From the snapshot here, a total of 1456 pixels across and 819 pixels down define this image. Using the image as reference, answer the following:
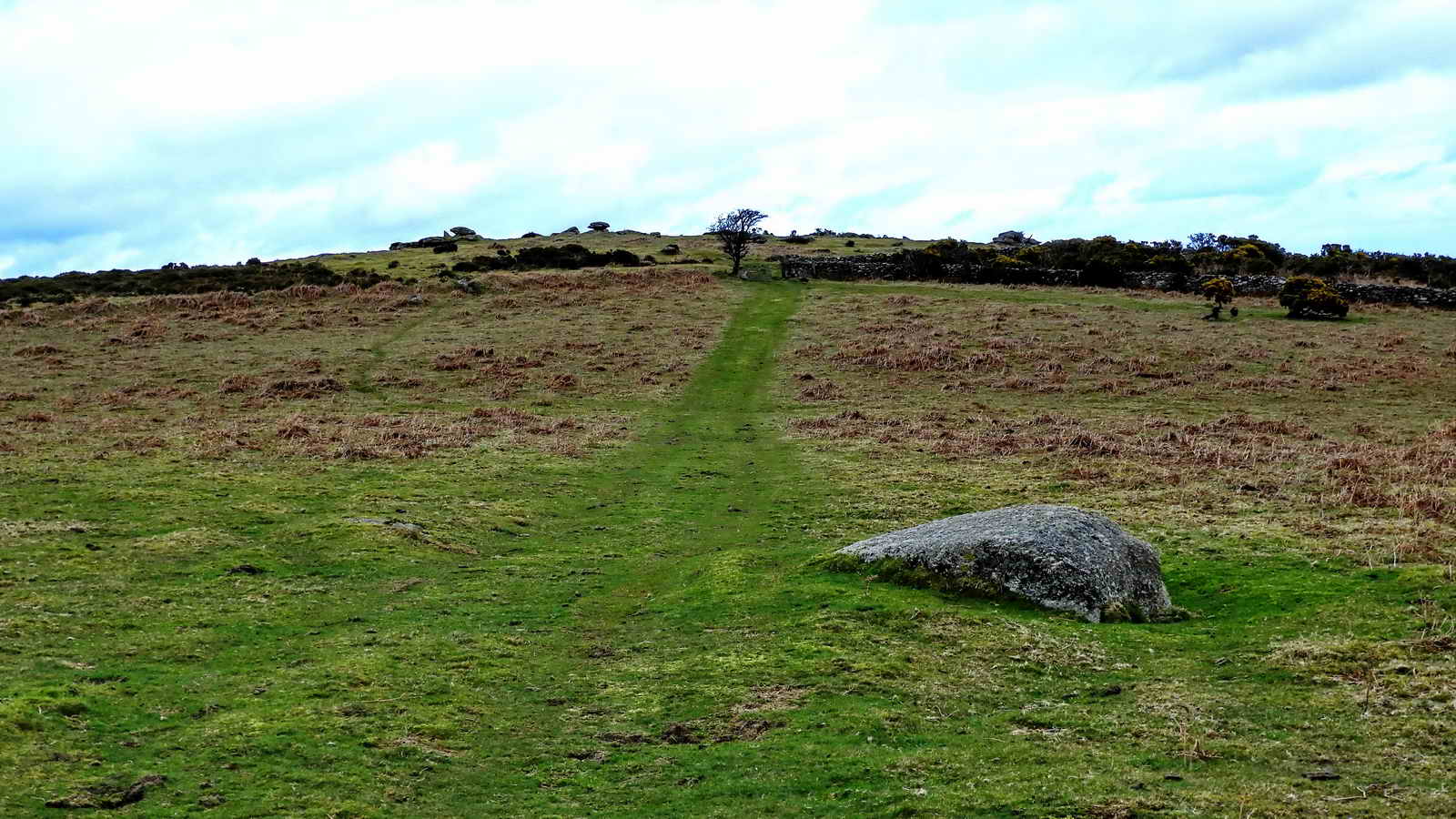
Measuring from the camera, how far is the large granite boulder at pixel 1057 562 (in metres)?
18.5

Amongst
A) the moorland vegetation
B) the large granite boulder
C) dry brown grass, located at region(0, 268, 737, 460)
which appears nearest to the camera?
the large granite boulder

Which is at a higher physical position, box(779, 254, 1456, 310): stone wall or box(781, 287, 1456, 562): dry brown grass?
box(779, 254, 1456, 310): stone wall

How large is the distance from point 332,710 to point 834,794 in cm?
732

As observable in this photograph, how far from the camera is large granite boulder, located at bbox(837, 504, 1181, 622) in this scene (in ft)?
60.7

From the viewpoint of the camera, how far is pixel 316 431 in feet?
138

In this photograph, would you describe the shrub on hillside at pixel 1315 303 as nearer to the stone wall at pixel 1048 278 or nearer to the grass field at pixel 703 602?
the stone wall at pixel 1048 278

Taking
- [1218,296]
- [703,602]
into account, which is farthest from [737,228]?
[703,602]

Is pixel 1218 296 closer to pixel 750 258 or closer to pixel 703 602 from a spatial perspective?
pixel 750 258

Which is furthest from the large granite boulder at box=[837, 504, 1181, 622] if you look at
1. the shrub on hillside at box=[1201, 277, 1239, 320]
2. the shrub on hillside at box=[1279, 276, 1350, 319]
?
the shrub on hillside at box=[1279, 276, 1350, 319]

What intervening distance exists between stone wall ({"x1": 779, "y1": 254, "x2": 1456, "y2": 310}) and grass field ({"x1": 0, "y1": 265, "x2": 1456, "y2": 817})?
2402 centimetres

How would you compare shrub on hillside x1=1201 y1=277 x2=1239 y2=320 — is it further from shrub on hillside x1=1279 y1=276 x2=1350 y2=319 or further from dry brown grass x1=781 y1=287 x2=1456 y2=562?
shrub on hillside x1=1279 y1=276 x2=1350 y2=319

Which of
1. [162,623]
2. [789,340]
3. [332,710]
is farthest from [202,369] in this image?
[332,710]

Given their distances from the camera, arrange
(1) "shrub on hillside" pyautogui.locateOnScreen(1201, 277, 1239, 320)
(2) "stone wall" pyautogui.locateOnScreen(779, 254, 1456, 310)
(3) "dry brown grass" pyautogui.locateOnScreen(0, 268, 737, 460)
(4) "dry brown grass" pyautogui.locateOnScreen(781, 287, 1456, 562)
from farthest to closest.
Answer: (2) "stone wall" pyautogui.locateOnScreen(779, 254, 1456, 310) → (1) "shrub on hillside" pyautogui.locateOnScreen(1201, 277, 1239, 320) → (3) "dry brown grass" pyautogui.locateOnScreen(0, 268, 737, 460) → (4) "dry brown grass" pyautogui.locateOnScreen(781, 287, 1456, 562)

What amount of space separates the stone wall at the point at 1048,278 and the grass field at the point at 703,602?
2402cm
